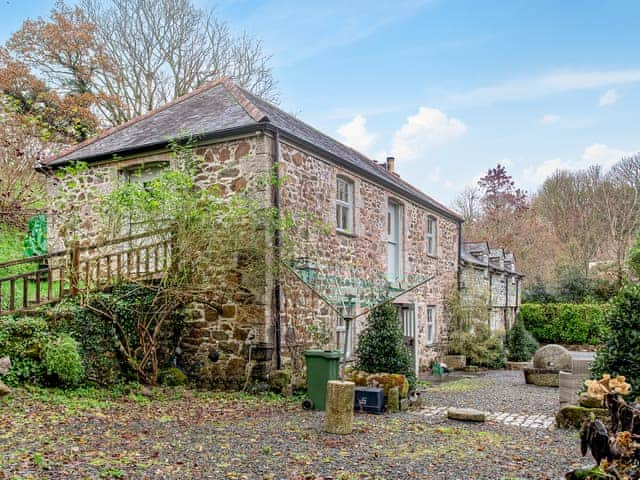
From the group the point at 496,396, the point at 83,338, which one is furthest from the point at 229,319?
the point at 496,396

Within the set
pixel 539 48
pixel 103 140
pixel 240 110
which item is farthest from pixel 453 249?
pixel 103 140

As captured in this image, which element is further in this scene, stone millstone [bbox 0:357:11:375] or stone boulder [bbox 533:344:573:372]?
stone boulder [bbox 533:344:573:372]

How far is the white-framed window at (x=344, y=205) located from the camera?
496 inches

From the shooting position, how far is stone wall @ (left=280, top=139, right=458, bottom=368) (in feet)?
34.8

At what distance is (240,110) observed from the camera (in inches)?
442

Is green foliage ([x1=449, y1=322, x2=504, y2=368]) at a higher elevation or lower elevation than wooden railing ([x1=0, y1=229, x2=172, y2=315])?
lower

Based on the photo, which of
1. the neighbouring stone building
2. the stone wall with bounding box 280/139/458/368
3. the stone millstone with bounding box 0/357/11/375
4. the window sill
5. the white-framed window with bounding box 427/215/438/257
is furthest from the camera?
the neighbouring stone building

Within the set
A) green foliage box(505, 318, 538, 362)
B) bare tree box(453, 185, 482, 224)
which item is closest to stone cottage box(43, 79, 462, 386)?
green foliage box(505, 318, 538, 362)

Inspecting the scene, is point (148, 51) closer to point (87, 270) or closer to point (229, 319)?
point (87, 270)

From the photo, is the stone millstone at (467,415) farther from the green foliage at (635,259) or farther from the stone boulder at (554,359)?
the green foliage at (635,259)

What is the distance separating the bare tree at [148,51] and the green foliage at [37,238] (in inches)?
340

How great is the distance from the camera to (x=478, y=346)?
1816cm

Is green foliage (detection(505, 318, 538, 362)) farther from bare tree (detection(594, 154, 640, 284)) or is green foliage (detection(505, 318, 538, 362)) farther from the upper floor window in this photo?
the upper floor window

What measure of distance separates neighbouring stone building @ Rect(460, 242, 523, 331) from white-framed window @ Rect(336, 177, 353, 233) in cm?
813
